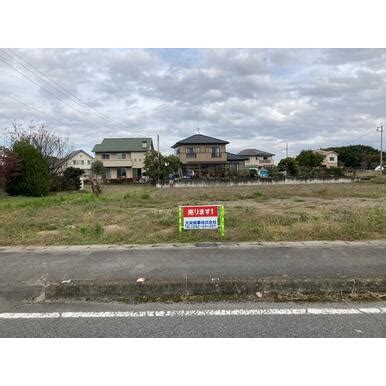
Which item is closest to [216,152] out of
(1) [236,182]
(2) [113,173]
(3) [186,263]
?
(1) [236,182]

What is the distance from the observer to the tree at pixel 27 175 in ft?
62.0

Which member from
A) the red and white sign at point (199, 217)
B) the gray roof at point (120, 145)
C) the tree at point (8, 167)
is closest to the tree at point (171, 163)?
the gray roof at point (120, 145)

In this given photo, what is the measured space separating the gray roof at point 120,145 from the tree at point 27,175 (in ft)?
78.9

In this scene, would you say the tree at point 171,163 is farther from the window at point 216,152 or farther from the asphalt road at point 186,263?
the asphalt road at point 186,263

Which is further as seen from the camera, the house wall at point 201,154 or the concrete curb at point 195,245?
the house wall at point 201,154

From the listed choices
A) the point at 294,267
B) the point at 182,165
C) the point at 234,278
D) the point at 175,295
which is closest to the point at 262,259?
the point at 294,267

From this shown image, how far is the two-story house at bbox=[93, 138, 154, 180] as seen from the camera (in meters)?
43.5

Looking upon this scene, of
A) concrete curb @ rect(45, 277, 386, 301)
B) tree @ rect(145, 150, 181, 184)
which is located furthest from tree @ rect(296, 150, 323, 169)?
concrete curb @ rect(45, 277, 386, 301)

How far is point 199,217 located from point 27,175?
17.2 m

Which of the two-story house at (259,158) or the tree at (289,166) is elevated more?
the two-story house at (259,158)

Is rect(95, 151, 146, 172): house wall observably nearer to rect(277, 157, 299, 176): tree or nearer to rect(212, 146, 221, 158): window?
rect(212, 146, 221, 158): window

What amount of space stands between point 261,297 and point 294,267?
0.79 m

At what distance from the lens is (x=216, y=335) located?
8.25 feet

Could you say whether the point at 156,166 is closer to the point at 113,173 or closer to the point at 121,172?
the point at 121,172
